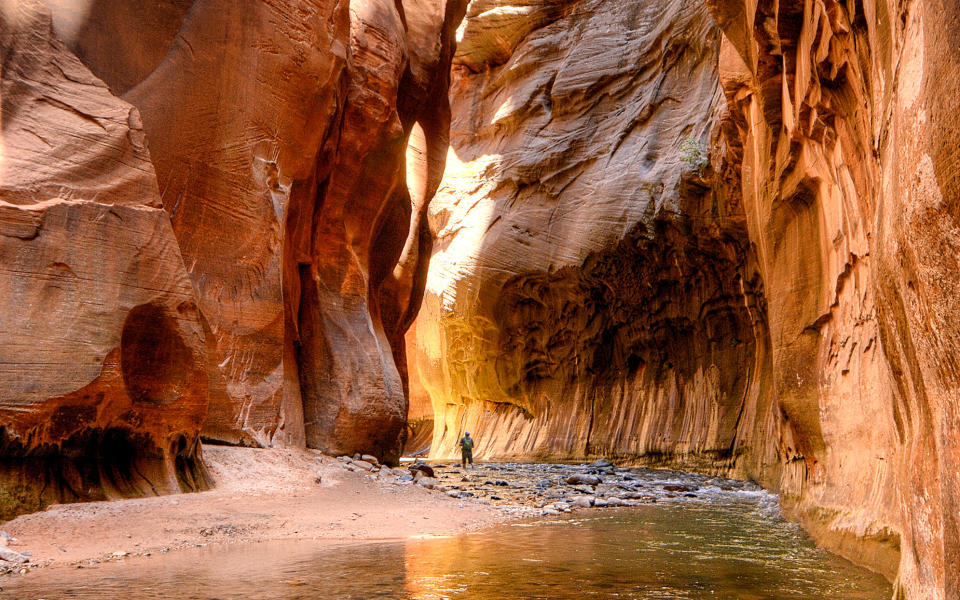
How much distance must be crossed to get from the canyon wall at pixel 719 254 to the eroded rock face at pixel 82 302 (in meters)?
6.40

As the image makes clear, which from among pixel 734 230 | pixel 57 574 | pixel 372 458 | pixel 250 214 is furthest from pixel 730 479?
pixel 57 574

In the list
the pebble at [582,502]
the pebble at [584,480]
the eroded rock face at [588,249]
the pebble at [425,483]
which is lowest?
the pebble at [425,483]

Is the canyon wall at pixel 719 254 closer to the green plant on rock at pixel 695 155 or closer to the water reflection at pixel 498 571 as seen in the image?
the green plant on rock at pixel 695 155

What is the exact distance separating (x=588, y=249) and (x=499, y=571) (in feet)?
55.3

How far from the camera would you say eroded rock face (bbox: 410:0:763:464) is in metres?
18.5

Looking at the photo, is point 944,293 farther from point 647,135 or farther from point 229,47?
point 647,135

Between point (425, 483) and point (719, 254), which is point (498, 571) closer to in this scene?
point (425, 483)

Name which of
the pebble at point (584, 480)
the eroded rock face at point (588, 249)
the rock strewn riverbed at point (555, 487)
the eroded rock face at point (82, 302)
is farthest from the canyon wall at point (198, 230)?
the eroded rock face at point (588, 249)

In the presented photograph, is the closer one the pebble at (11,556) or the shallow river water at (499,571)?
the shallow river water at (499,571)

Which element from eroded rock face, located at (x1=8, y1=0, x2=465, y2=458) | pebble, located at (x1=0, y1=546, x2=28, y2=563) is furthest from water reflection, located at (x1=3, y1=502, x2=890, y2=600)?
eroded rock face, located at (x1=8, y1=0, x2=465, y2=458)

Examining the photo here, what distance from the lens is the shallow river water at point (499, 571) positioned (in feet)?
14.0

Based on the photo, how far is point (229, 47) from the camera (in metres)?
10.6

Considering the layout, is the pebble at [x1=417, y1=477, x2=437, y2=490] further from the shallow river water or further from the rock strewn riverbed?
the shallow river water

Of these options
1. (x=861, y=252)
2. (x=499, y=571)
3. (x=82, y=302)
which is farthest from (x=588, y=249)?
(x=499, y=571)
